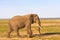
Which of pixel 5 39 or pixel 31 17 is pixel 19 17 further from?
pixel 5 39

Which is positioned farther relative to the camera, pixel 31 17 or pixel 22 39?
pixel 31 17

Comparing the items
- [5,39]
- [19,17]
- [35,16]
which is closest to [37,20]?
[35,16]

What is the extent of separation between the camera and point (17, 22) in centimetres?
2188

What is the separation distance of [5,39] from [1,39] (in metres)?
0.42

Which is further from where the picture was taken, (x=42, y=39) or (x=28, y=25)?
(x=28, y=25)

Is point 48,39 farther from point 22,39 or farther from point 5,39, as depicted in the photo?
point 5,39

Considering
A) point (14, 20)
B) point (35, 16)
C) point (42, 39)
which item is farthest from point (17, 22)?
point (42, 39)

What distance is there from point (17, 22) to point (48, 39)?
3.80 metres

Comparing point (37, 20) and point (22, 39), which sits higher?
point (37, 20)

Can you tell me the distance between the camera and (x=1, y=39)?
20875 millimetres

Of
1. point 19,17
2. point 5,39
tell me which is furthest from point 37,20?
point 5,39

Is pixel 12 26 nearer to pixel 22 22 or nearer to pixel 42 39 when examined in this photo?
pixel 22 22

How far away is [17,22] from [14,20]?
0.36 metres

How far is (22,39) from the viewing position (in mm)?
20109
